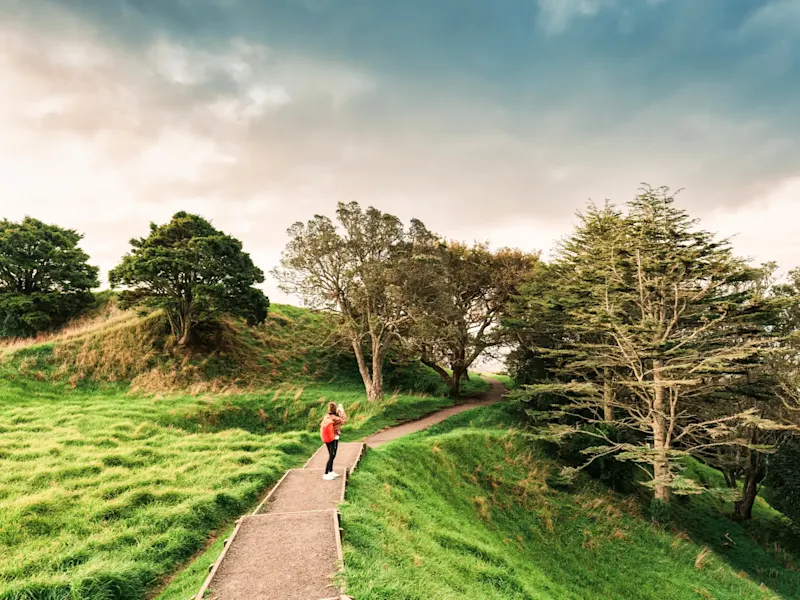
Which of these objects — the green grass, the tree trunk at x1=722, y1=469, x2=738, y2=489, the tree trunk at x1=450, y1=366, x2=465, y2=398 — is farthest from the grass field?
the tree trunk at x1=722, y1=469, x2=738, y2=489

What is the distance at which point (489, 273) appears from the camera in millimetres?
32250

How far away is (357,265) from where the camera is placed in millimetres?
24188

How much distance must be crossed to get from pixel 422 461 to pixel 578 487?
10900 millimetres

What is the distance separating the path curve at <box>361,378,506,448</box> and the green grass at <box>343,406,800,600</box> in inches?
41.6

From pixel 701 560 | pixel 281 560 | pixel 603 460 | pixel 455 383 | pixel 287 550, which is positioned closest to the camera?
pixel 281 560

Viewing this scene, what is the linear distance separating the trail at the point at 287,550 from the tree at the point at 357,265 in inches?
549

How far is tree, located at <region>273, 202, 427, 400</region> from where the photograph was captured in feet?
78.0

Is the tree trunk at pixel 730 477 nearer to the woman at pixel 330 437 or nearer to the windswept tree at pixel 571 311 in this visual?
the windswept tree at pixel 571 311

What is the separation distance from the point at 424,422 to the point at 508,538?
9.96 metres

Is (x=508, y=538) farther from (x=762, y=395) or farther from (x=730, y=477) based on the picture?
(x=730, y=477)

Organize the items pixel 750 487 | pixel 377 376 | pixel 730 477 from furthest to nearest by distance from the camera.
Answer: pixel 730 477 < pixel 750 487 < pixel 377 376

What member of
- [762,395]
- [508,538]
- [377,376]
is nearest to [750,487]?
[762,395]

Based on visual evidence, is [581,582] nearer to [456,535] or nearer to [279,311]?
[456,535]

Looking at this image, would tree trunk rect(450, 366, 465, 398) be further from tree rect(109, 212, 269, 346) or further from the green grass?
tree rect(109, 212, 269, 346)
